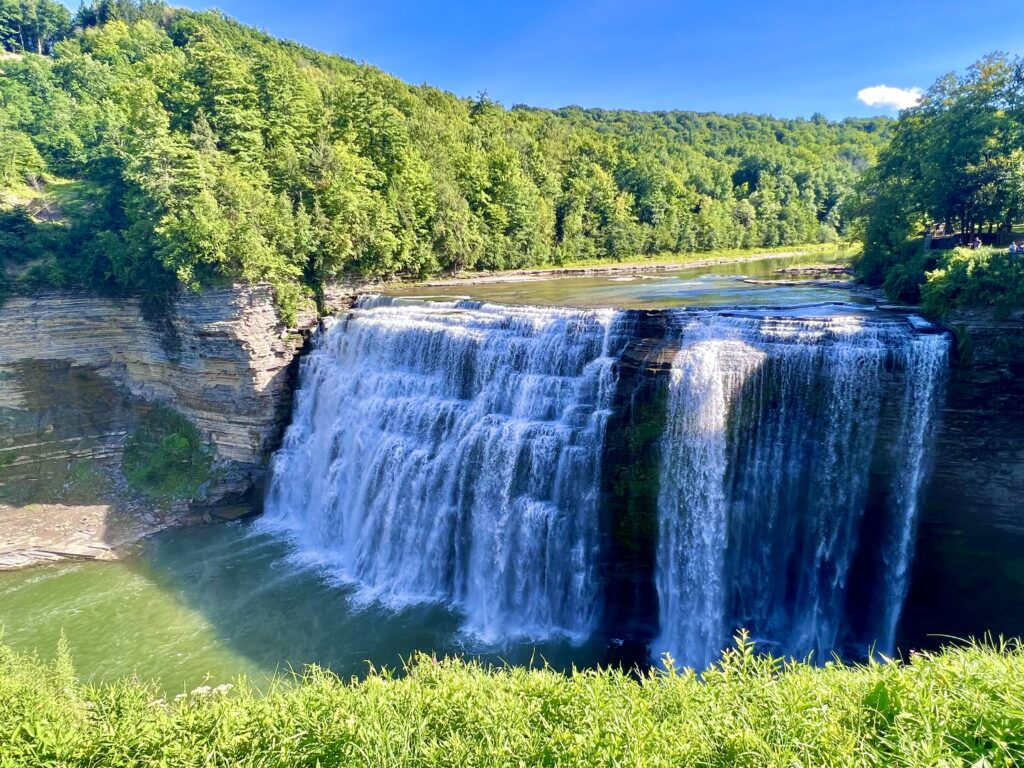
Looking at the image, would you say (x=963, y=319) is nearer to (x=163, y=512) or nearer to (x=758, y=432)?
(x=758, y=432)

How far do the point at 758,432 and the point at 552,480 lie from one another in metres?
5.51

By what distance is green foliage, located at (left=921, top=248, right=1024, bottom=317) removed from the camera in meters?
11.7

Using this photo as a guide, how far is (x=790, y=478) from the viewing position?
517 inches

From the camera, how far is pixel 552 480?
15078 millimetres

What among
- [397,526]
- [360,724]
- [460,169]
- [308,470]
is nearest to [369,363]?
[308,470]

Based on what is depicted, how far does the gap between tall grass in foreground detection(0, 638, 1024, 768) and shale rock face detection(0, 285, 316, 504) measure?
15.4 metres

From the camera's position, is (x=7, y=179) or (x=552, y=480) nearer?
(x=552, y=480)

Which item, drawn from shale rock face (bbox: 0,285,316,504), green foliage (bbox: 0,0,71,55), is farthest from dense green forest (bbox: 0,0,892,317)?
shale rock face (bbox: 0,285,316,504)

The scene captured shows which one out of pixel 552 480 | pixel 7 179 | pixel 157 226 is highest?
pixel 7 179

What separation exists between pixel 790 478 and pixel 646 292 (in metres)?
13.9

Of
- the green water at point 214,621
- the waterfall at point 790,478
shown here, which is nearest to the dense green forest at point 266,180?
the green water at point 214,621

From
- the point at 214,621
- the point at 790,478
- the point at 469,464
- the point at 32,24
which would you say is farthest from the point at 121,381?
the point at 32,24

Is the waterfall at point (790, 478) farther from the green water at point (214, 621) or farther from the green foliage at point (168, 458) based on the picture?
the green foliage at point (168, 458)

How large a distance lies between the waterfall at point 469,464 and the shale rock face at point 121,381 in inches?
105
